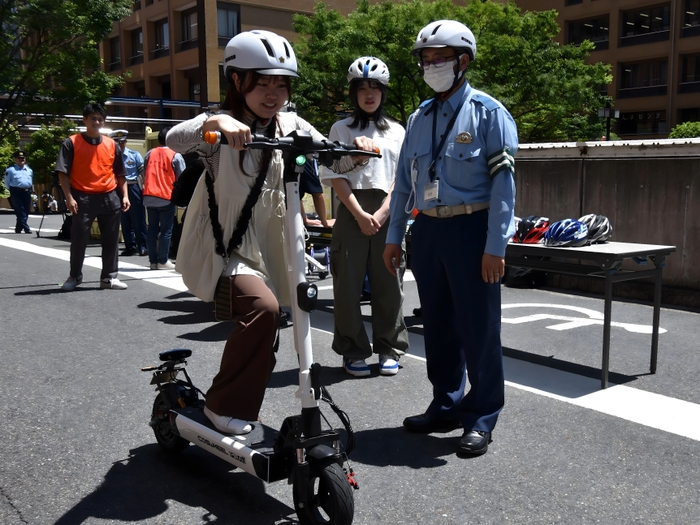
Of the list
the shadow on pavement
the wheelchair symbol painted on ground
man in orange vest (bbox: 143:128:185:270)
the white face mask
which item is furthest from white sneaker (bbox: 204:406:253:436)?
man in orange vest (bbox: 143:128:185:270)

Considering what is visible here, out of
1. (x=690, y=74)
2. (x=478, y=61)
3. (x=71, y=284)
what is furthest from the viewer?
(x=690, y=74)

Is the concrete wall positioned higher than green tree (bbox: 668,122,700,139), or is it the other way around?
green tree (bbox: 668,122,700,139)

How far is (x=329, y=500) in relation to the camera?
2963 mm

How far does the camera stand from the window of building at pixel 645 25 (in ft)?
170

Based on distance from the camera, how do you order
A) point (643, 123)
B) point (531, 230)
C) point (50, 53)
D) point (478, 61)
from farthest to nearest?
point (643, 123), point (478, 61), point (50, 53), point (531, 230)

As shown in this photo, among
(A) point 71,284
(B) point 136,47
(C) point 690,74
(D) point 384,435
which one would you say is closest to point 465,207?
(D) point 384,435

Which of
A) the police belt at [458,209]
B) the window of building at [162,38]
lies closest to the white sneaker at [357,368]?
the police belt at [458,209]

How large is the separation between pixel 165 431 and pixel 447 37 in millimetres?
2474

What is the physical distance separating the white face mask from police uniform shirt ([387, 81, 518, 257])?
7 centimetres

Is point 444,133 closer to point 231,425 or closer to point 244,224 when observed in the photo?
point 244,224

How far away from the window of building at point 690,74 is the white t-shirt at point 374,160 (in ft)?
168

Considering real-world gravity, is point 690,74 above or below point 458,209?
above

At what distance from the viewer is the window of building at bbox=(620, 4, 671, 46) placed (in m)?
51.8

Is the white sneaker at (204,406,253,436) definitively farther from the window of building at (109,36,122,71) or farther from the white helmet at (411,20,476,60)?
the window of building at (109,36,122,71)
